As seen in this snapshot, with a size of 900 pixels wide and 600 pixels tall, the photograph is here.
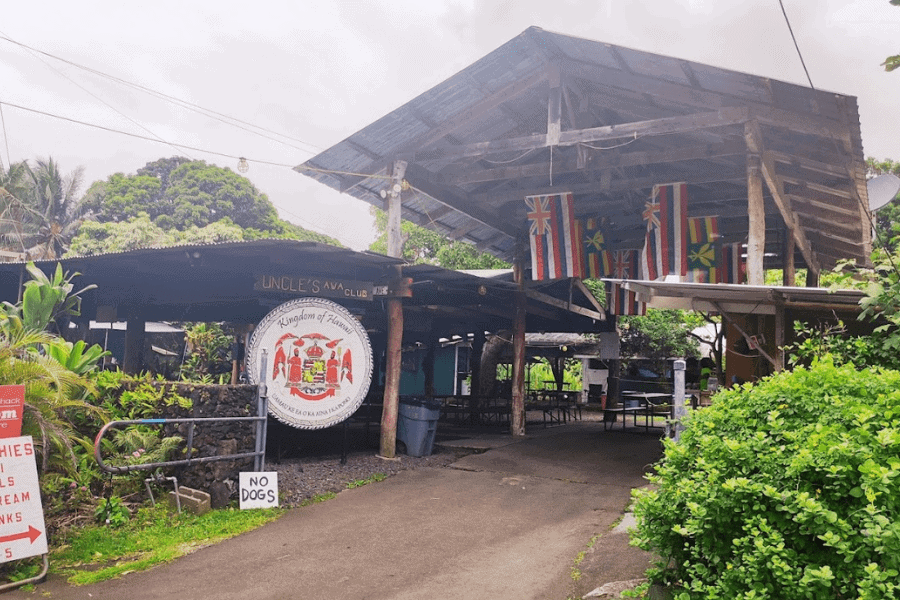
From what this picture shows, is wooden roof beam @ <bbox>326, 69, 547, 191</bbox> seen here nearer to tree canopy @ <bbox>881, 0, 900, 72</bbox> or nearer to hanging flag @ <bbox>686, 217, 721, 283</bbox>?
hanging flag @ <bbox>686, 217, 721, 283</bbox>

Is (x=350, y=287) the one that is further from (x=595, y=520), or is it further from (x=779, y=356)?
(x=779, y=356)

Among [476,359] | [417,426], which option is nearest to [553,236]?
[417,426]

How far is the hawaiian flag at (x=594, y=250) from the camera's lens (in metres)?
13.9

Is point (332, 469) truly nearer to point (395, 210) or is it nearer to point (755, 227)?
point (395, 210)

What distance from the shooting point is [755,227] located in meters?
9.36

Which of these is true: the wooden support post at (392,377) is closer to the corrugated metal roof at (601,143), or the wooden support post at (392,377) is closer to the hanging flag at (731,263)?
the corrugated metal roof at (601,143)

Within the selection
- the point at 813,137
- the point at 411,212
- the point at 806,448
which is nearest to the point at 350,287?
the point at 411,212

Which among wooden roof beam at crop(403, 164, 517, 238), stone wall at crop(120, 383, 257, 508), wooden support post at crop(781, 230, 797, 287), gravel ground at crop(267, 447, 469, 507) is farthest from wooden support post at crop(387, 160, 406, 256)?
wooden support post at crop(781, 230, 797, 287)

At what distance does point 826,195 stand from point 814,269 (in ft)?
16.3

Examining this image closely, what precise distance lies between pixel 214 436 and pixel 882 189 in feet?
39.9

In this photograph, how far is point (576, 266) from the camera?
12.8 metres

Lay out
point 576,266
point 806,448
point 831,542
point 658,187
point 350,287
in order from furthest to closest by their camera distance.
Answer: point 576,266, point 658,187, point 350,287, point 806,448, point 831,542

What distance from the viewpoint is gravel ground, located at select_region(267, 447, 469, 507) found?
28.2 feet

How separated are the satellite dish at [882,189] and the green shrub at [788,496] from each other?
10100 millimetres
